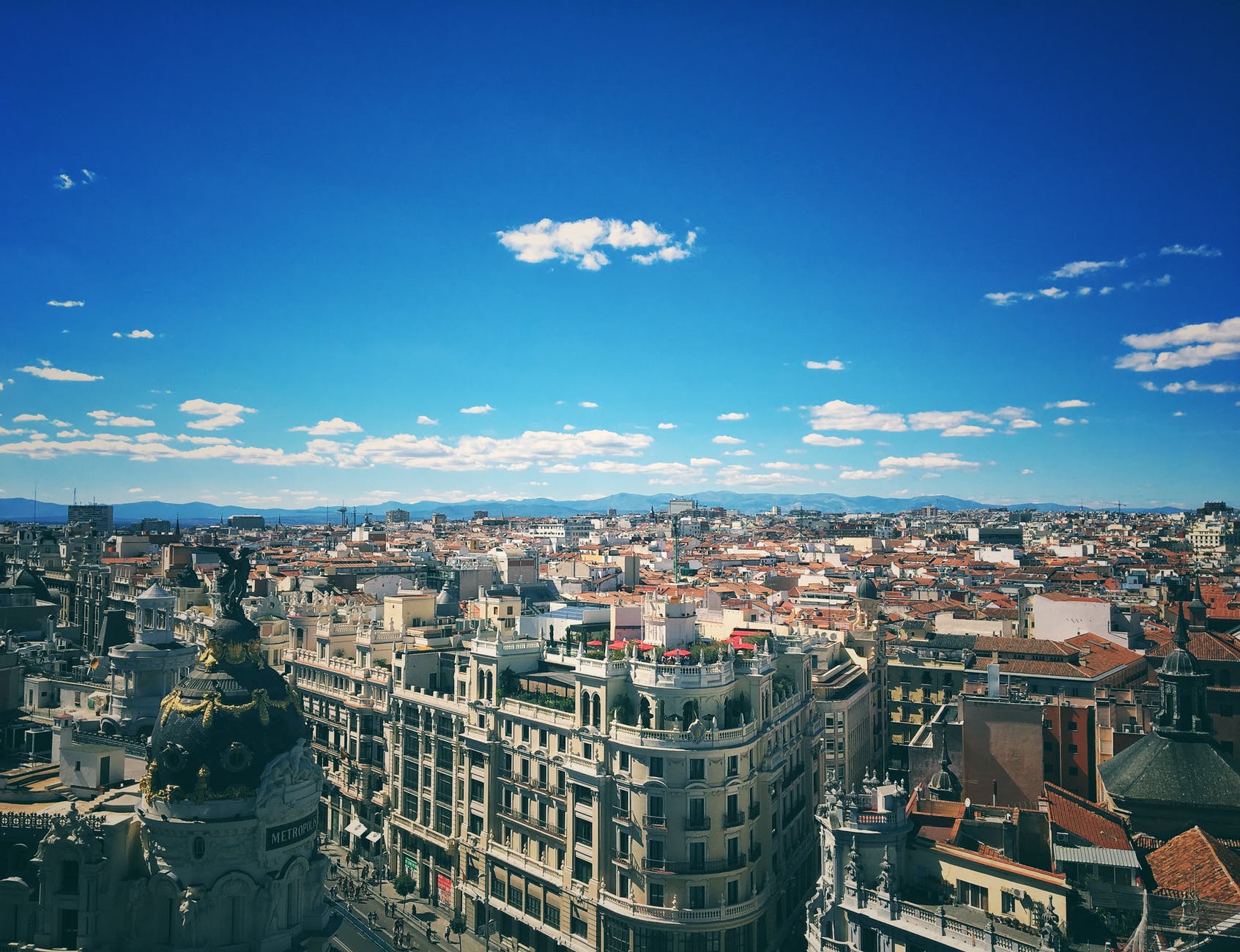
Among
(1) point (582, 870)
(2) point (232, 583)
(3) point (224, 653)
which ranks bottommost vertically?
(1) point (582, 870)

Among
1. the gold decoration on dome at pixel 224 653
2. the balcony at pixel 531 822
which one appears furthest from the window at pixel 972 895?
the gold decoration on dome at pixel 224 653

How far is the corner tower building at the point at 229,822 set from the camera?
142 feet

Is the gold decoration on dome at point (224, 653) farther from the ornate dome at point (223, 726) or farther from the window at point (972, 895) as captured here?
the window at point (972, 895)

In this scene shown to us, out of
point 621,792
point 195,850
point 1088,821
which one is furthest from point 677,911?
point 195,850

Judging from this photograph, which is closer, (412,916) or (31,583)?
(412,916)

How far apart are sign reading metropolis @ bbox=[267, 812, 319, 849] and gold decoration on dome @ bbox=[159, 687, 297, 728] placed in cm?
542

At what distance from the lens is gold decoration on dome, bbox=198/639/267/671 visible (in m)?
46.9

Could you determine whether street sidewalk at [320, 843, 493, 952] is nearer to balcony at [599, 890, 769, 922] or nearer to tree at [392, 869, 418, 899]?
tree at [392, 869, 418, 899]

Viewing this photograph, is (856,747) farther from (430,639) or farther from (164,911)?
(164,911)

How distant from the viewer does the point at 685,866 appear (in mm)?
51125

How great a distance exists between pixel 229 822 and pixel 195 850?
2.01m

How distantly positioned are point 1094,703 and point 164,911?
67.1 meters

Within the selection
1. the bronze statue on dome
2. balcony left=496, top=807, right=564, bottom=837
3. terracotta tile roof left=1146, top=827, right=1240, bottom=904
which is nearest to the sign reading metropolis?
the bronze statue on dome

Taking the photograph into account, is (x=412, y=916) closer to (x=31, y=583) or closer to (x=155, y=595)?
(x=155, y=595)
